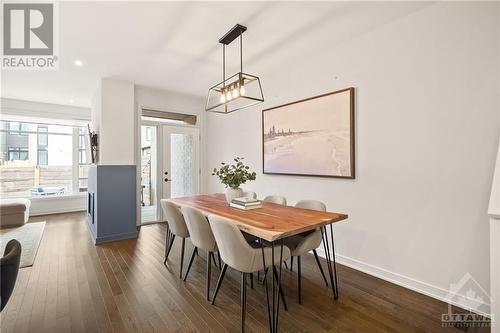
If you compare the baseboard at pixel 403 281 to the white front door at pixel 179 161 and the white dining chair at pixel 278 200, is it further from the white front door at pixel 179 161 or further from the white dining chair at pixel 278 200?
the white front door at pixel 179 161

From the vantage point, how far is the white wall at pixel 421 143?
79.2 inches

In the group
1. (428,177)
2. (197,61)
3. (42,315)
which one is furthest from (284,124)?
(42,315)

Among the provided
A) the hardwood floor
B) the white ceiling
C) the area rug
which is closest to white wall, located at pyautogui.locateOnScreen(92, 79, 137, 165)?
the white ceiling

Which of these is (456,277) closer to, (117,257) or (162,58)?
(117,257)

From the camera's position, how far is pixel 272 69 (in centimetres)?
380

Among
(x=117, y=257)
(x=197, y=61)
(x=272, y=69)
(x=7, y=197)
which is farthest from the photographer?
(x=7, y=197)

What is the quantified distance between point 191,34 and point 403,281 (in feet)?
11.7

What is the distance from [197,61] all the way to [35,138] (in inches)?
208

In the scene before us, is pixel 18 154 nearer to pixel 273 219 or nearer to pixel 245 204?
pixel 245 204

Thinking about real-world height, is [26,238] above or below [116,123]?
below

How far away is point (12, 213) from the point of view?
176 inches

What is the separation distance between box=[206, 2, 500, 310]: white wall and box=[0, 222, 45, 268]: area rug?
402 centimetres

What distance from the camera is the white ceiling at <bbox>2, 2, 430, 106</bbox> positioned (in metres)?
2.29

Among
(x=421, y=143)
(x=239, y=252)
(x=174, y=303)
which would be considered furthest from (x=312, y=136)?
(x=174, y=303)
